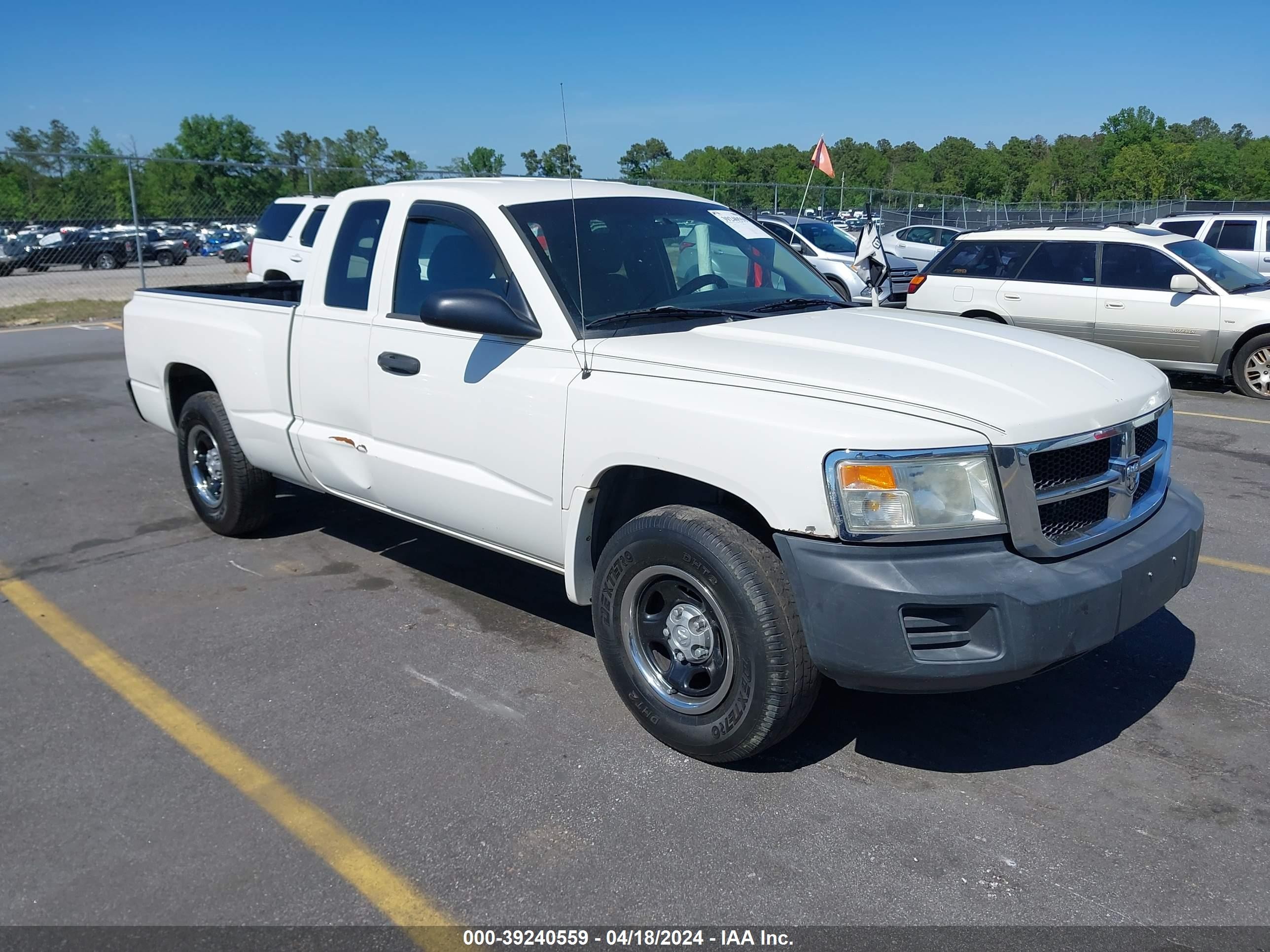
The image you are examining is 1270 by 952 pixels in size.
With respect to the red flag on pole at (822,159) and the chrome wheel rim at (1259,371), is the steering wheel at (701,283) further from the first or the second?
the red flag on pole at (822,159)

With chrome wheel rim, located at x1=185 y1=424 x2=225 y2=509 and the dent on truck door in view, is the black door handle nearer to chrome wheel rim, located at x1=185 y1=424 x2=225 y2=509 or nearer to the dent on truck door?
the dent on truck door

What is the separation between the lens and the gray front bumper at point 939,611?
118 inches

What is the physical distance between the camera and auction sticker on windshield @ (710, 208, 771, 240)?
196 inches

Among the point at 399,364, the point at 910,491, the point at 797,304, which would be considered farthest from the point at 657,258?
the point at 910,491

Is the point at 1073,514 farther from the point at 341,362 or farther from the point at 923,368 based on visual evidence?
the point at 341,362

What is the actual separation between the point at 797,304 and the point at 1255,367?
8.30 meters

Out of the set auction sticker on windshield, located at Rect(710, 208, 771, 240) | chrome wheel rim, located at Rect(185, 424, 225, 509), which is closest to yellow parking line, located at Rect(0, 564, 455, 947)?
chrome wheel rim, located at Rect(185, 424, 225, 509)

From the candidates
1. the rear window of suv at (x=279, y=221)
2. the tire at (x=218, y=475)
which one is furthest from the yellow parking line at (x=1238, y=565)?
the rear window of suv at (x=279, y=221)

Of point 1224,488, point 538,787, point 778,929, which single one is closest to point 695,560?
point 538,787

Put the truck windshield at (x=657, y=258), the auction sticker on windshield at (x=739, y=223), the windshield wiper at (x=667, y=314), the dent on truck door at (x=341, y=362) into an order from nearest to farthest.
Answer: the windshield wiper at (x=667, y=314) < the truck windshield at (x=657, y=258) < the dent on truck door at (x=341, y=362) < the auction sticker on windshield at (x=739, y=223)

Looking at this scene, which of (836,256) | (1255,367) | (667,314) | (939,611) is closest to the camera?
(939,611)

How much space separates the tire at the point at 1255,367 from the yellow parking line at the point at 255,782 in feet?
34.6

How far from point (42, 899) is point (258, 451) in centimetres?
297

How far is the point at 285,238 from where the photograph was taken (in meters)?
15.1
